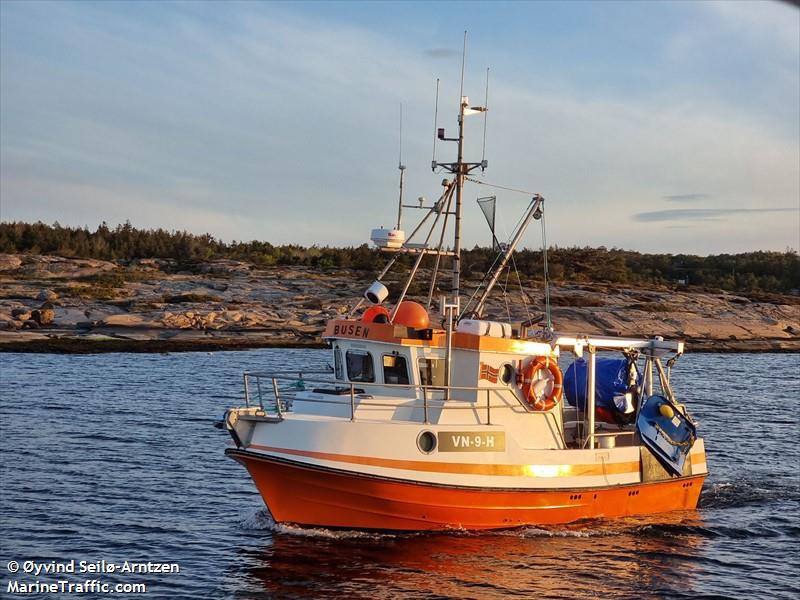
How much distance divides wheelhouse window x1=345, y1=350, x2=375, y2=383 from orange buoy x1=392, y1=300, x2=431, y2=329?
86 centimetres

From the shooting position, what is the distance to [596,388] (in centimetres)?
2128

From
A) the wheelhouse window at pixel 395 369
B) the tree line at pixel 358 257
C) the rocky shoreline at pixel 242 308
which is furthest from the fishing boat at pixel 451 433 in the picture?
the tree line at pixel 358 257

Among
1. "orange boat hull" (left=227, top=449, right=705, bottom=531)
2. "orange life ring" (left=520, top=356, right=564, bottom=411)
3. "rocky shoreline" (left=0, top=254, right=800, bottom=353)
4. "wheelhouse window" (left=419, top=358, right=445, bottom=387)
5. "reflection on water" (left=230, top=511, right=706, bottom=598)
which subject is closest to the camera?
"reflection on water" (left=230, top=511, right=706, bottom=598)

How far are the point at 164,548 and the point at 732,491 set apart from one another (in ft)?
42.2

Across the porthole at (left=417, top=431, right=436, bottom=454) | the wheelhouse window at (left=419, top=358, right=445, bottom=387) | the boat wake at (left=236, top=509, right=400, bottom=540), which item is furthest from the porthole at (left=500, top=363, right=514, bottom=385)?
the boat wake at (left=236, top=509, right=400, bottom=540)

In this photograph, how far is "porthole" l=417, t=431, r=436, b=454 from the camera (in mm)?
16953

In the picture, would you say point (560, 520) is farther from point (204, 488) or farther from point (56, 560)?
point (56, 560)

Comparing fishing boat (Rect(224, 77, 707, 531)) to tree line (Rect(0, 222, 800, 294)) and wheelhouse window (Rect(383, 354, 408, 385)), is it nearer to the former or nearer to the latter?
wheelhouse window (Rect(383, 354, 408, 385))

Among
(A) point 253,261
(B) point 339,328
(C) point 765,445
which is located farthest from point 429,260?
(B) point 339,328

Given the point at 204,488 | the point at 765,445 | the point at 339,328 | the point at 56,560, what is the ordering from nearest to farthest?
the point at 56,560 < the point at 339,328 < the point at 204,488 < the point at 765,445

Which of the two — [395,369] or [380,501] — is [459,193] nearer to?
[395,369]

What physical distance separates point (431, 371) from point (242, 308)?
3760cm

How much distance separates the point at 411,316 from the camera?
18.3 metres

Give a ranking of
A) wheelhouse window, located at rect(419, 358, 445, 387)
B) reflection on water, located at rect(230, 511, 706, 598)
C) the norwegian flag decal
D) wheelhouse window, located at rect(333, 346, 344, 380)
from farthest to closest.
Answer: wheelhouse window, located at rect(333, 346, 344, 380) → the norwegian flag decal → wheelhouse window, located at rect(419, 358, 445, 387) → reflection on water, located at rect(230, 511, 706, 598)
